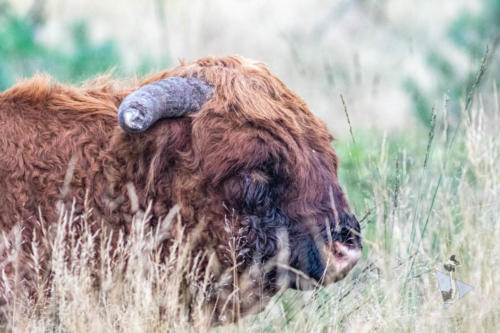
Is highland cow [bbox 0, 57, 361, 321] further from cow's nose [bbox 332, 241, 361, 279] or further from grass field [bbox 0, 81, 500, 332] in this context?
grass field [bbox 0, 81, 500, 332]

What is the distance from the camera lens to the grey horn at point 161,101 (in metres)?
3.48

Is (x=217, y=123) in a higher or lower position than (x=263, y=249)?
higher

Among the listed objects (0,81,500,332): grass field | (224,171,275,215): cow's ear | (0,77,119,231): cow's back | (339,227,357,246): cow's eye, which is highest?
(0,77,119,231): cow's back

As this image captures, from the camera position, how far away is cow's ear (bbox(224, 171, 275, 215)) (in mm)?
3684

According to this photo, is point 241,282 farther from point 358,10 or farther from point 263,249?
point 358,10

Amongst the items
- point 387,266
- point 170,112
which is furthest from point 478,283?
point 170,112

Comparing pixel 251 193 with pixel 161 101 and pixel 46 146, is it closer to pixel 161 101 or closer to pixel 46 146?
pixel 161 101

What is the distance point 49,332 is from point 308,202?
4.67 feet

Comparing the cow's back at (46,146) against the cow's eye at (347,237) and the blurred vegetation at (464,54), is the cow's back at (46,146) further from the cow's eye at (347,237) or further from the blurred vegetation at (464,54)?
the blurred vegetation at (464,54)

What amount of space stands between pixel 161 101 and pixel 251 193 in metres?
0.65

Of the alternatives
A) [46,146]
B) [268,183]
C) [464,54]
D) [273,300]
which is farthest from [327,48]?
[46,146]

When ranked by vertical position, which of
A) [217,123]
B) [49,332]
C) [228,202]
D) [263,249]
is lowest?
[49,332]

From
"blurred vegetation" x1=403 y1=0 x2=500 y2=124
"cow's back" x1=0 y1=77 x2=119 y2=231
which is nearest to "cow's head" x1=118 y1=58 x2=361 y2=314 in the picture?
"cow's back" x1=0 y1=77 x2=119 y2=231

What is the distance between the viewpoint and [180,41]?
12609 millimetres
